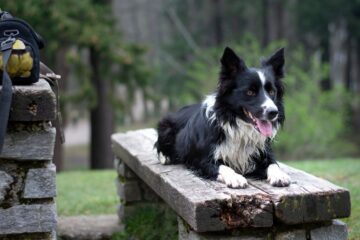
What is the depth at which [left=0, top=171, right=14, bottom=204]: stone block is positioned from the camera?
3.98m

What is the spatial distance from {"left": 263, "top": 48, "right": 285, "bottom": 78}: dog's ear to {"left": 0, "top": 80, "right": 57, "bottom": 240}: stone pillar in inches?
68.2

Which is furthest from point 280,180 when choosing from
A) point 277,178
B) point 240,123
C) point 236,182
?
point 240,123

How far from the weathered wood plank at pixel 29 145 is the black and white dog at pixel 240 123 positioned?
119 cm

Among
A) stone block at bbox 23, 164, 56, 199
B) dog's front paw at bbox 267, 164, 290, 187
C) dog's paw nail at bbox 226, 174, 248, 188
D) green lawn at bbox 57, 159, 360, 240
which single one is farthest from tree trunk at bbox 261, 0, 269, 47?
stone block at bbox 23, 164, 56, 199

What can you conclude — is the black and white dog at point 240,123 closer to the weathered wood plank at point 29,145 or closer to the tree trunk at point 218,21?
the weathered wood plank at point 29,145

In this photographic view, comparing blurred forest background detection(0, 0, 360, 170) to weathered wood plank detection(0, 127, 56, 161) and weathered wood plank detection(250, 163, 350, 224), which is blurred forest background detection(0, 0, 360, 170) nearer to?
weathered wood plank detection(250, 163, 350, 224)

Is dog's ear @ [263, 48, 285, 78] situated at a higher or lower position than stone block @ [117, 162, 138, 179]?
higher

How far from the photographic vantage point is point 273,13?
91.9 ft

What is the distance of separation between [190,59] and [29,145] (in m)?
26.5

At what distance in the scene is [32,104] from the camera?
3.93 meters

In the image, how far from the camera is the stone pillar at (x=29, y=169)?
3.94 m


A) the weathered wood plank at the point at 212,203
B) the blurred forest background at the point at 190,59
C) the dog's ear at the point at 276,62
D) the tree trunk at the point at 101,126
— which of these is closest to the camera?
the weathered wood plank at the point at 212,203

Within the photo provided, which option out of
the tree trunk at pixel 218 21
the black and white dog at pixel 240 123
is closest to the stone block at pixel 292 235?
the black and white dog at pixel 240 123

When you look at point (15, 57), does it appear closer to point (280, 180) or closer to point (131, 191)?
point (280, 180)
